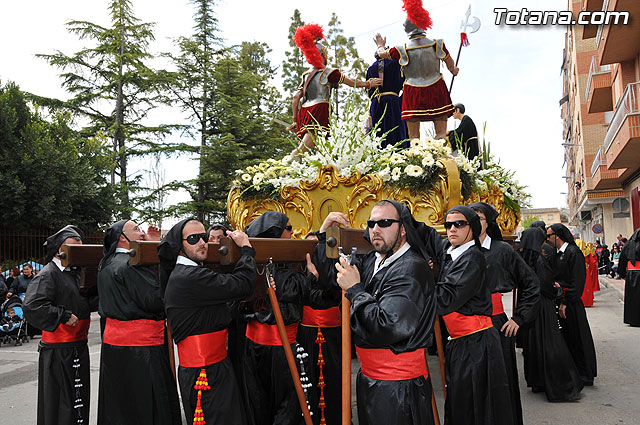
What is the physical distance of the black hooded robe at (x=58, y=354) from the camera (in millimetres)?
4488

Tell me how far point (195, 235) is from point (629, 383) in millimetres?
6025

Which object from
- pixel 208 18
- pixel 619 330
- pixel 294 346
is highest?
pixel 208 18

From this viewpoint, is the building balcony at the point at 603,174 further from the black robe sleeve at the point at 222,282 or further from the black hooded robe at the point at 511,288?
the black robe sleeve at the point at 222,282

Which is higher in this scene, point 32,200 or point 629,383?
point 32,200

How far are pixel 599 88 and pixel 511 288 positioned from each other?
62.4 feet

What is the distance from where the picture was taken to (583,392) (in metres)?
6.25

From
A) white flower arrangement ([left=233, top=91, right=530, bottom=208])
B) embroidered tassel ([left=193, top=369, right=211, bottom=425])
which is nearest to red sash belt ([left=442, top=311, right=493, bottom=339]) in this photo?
embroidered tassel ([left=193, top=369, right=211, bottom=425])

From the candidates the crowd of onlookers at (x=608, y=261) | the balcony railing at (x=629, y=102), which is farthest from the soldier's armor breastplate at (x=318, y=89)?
the crowd of onlookers at (x=608, y=261)

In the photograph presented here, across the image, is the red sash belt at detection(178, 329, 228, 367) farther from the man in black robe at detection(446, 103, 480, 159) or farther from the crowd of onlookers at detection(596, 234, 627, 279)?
the crowd of onlookers at detection(596, 234, 627, 279)

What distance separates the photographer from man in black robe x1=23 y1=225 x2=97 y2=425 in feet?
14.7

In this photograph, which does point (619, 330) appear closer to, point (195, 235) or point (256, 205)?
point (256, 205)

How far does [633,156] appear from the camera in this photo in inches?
654

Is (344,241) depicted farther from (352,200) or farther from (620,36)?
(620,36)

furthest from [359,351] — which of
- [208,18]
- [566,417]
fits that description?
[208,18]
